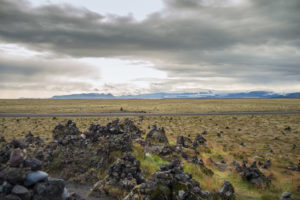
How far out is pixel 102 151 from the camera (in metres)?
16.4

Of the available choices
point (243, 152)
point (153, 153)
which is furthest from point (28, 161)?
point (243, 152)

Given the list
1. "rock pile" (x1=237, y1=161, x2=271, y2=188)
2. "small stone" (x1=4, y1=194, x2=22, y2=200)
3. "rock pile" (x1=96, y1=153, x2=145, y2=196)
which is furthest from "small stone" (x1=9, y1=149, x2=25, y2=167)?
"rock pile" (x1=237, y1=161, x2=271, y2=188)

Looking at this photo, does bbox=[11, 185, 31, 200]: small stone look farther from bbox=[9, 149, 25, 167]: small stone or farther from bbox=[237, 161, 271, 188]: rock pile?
bbox=[237, 161, 271, 188]: rock pile

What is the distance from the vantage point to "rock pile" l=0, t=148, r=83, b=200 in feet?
22.7

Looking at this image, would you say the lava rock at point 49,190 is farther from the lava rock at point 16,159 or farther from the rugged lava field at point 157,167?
the lava rock at point 16,159

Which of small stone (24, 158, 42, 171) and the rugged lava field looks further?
the rugged lava field

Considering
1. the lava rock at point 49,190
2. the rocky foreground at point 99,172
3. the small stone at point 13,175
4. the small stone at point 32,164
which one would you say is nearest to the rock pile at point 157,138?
the rocky foreground at point 99,172

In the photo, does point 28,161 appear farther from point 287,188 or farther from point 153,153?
point 287,188

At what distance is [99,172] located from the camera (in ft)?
47.0

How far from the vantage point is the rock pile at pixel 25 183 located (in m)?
6.93

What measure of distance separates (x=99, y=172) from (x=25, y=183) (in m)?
7.39

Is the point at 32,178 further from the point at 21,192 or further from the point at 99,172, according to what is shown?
the point at 99,172

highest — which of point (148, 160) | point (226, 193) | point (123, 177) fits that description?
point (123, 177)

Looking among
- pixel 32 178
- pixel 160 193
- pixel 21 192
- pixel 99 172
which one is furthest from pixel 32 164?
pixel 99 172
